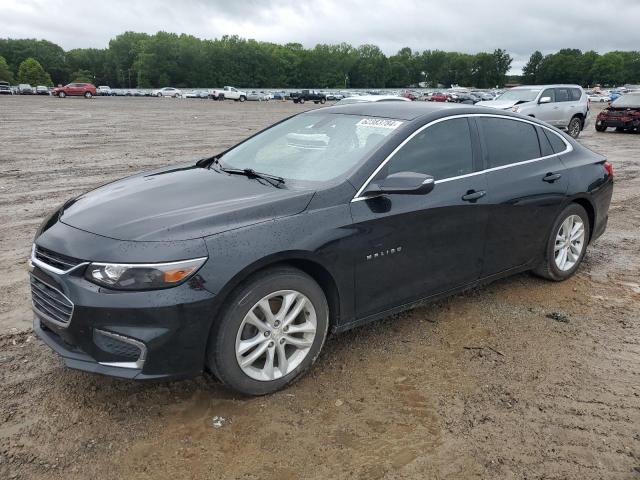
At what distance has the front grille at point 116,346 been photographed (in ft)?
9.31

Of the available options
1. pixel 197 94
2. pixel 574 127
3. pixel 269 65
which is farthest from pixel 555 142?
pixel 269 65

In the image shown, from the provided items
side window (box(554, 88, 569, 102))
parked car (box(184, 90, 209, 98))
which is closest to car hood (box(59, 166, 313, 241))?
side window (box(554, 88, 569, 102))

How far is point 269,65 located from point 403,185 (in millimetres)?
149518

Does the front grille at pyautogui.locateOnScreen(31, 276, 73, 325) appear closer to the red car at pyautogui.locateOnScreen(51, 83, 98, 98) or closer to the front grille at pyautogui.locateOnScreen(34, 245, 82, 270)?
the front grille at pyautogui.locateOnScreen(34, 245, 82, 270)

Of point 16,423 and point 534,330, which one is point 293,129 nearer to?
point 534,330

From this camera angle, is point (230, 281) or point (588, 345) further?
point (588, 345)

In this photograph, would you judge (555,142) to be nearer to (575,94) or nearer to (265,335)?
(265,335)

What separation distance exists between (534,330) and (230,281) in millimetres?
2482

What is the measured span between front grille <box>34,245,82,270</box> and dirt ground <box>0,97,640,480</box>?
79cm

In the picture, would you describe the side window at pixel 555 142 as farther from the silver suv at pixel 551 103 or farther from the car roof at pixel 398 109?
the silver suv at pixel 551 103

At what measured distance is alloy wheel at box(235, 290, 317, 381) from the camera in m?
3.10

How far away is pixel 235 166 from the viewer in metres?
4.16

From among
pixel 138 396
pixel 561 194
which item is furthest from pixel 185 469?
pixel 561 194

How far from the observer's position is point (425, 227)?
12.3 feet
